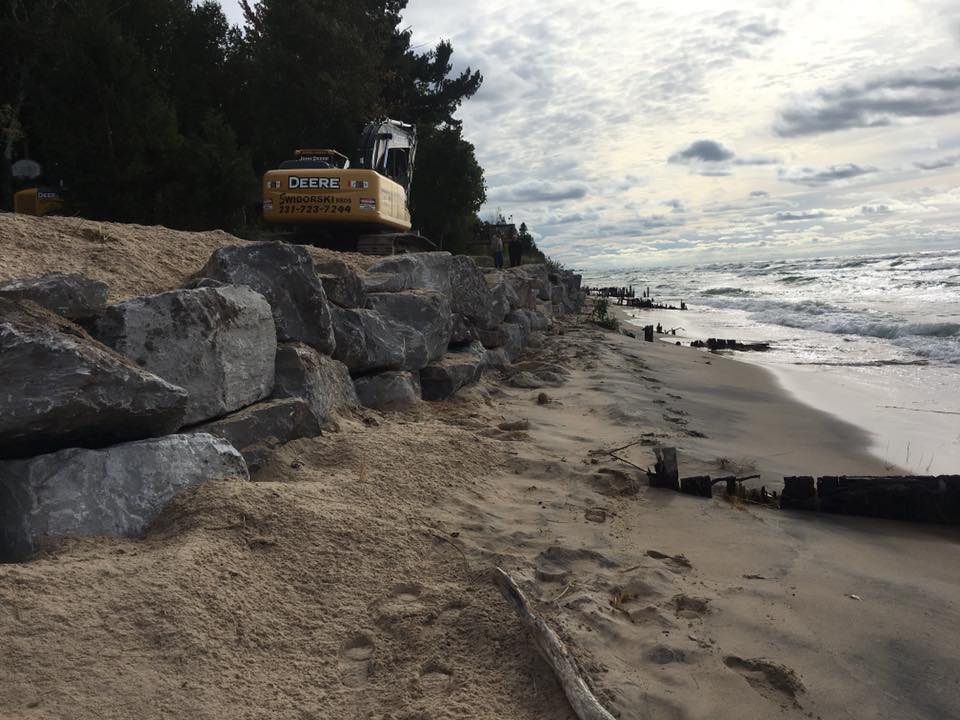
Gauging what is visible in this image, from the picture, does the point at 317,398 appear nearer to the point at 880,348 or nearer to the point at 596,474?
the point at 596,474

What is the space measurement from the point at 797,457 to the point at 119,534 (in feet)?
18.3

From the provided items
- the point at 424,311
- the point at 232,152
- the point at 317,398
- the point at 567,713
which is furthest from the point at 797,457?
the point at 232,152

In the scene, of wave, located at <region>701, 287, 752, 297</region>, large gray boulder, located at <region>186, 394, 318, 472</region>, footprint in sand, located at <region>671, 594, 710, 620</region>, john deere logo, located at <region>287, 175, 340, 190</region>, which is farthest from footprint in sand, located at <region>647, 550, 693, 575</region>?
wave, located at <region>701, 287, 752, 297</region>

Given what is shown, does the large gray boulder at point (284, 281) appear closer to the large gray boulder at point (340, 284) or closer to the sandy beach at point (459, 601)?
the large gray boulder at point (340, 284)

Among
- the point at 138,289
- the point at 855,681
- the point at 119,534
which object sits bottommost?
the point at 855,681

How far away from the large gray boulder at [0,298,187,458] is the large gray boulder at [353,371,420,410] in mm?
2341

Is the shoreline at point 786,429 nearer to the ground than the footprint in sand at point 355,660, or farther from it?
farther from it

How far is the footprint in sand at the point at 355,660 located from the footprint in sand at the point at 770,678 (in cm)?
143

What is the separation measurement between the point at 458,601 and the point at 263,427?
1.74m

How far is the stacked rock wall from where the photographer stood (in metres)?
2.91

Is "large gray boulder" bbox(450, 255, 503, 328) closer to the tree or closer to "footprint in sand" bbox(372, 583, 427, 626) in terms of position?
"footprint in sand" bbox(372, 583, 427, 626)

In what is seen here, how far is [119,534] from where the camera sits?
2.99 m

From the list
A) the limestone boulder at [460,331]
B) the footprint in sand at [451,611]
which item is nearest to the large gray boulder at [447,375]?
the limestone boulder at [460,331]

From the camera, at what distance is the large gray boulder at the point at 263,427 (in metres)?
3.90
